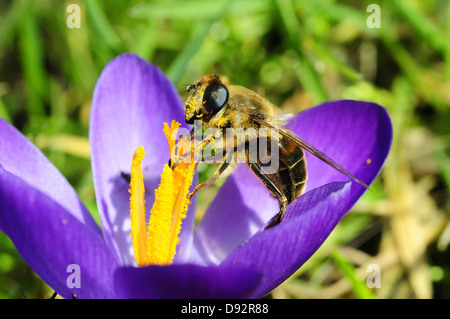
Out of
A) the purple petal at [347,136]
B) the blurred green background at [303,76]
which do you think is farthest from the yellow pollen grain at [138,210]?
the blurred green background at [303,76]

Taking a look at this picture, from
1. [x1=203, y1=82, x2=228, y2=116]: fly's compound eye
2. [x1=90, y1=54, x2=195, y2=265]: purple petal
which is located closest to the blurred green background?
[x1=90, y1=54, x2=195, y2=265]: purple petal

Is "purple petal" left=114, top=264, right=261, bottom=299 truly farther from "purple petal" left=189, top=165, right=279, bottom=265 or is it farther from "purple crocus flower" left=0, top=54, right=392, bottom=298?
"purple petal" left=189, top=165, right=279, bottom=265

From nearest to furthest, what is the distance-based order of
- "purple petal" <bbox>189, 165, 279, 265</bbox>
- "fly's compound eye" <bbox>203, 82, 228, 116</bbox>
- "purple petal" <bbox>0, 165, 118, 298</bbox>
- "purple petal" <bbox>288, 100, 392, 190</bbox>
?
"purple petal" <bbox>0, 165, 118, 298</bbox>
"fly's compound eye" <bbox>203, 82, 228, 116</bbox>
"purple petal" <bbox>288, 100, 392, 190</bbox>
"purple petal" <bbox>189, 165, 279, 265</bbox>

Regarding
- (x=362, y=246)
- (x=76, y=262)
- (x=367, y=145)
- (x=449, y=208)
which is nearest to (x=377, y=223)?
(x=362, y=246)

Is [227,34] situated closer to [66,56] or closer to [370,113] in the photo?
[66,56]

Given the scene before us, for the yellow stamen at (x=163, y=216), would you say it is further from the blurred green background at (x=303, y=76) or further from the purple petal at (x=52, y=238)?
the blurred green background at (x=303, y=76)

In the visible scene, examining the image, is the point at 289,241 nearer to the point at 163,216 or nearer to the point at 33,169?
the point at 163,216

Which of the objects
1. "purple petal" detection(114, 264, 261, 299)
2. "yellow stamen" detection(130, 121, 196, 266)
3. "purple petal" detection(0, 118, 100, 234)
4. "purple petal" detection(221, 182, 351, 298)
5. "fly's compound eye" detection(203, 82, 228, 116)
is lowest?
"purple petal" detection(114, 264, 261, 299)
